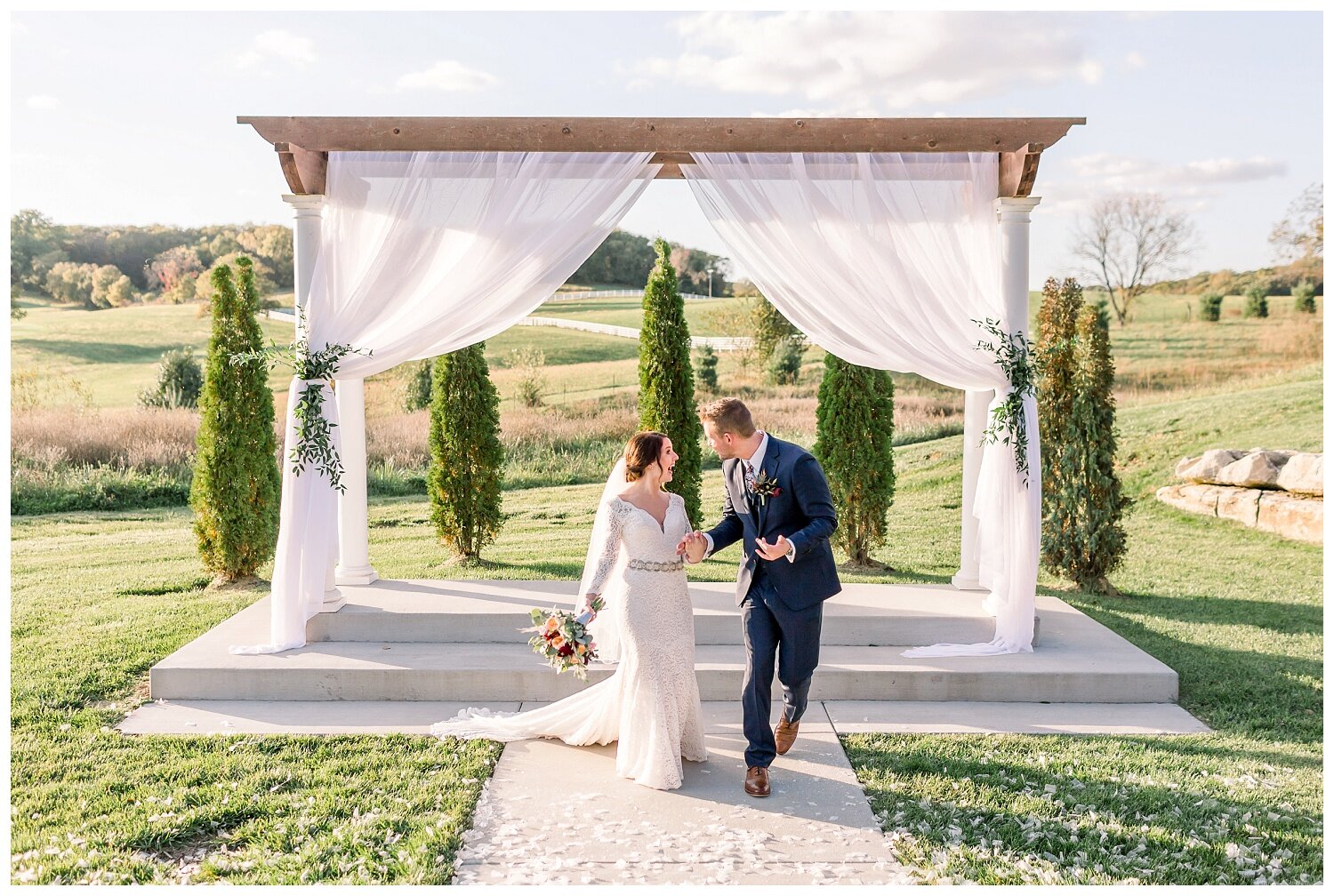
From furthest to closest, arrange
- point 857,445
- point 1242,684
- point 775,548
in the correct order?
point 857,445 < point 1242,684 < point 775,548

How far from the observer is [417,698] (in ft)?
16.9

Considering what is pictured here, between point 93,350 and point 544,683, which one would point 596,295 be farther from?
point 544,683

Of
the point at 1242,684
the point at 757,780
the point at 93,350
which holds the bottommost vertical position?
the point at 1242,684

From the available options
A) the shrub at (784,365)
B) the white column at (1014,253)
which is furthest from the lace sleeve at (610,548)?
the shrub at (784,365)

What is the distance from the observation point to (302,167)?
558cm

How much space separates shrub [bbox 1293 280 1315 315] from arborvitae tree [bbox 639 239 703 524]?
11.5 metres

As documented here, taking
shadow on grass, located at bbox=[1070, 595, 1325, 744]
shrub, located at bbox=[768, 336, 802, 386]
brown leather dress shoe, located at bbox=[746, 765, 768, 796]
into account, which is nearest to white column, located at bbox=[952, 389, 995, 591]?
shadow on grass, located at bbox=[1070, 595, 1325, 744]

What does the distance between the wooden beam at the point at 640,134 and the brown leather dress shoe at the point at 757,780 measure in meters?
3.37

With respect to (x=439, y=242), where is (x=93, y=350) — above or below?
below

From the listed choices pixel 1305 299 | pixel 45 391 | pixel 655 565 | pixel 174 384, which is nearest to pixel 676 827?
pixel 655 565

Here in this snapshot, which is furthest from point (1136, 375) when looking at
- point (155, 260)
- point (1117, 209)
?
point (155, 260)

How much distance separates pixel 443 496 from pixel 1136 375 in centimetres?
1145

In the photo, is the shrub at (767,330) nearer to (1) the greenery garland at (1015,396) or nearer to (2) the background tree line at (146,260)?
(2) the background tree line at (146,260)

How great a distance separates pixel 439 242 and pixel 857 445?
3.96m
